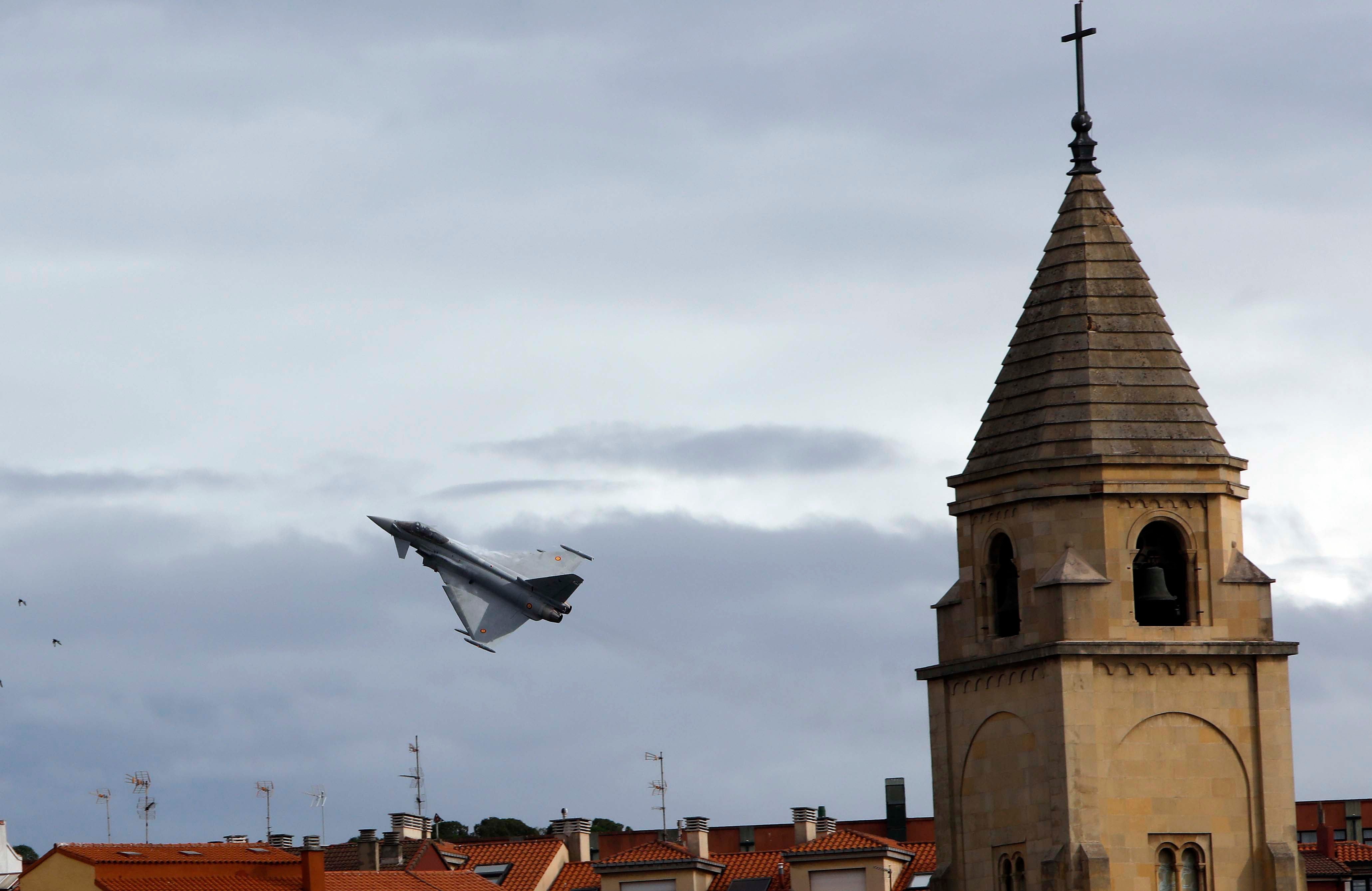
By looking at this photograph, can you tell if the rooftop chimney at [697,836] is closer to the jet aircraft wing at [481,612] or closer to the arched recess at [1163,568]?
the jet aircraft wing at [481,612]

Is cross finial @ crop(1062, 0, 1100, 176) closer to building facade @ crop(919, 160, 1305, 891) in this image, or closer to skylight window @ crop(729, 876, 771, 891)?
building facade @ crop(919, 160, 1305, 891)

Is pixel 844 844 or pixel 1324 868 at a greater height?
pixel 844 844

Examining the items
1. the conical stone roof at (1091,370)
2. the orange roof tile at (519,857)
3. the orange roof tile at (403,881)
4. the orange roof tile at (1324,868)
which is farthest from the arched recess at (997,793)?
the orange roof tile at (519,857)

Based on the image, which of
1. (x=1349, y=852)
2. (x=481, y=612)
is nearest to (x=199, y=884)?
(x=481, y=612)

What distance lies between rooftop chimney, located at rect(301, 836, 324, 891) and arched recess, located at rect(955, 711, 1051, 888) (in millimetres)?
28135

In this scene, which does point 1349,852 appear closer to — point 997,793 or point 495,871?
point 495,871

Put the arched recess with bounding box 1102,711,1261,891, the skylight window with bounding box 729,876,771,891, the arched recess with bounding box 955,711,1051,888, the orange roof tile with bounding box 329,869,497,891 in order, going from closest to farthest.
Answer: the arched recess with bounding box 1102,711,1261,891, the arched recess with bounding box 955,711,1051,888, the orange roof tile with bounding box 329,869,497,891, the skylight window with bounding box 729,876,771,891

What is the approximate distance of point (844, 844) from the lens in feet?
300

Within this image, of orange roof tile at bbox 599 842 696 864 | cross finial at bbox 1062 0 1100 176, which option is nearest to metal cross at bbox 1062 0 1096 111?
→ cross finial at bbox 1062 0 1100 176

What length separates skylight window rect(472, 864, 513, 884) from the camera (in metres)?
103

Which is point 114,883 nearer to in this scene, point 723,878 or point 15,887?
point 15,887

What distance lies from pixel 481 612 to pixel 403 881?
30.6ft

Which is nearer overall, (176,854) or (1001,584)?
(1001,584)

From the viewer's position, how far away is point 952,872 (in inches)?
2463
